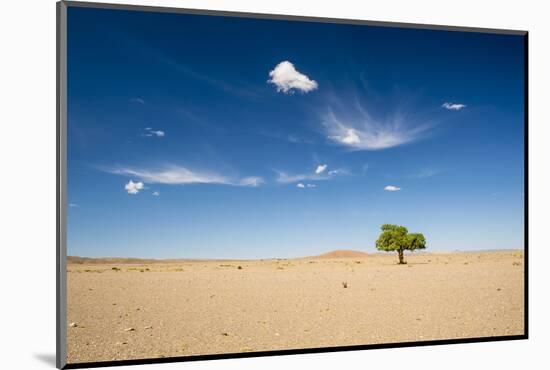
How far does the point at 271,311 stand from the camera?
21.0ft

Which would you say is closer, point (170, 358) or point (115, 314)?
point (170, 358)

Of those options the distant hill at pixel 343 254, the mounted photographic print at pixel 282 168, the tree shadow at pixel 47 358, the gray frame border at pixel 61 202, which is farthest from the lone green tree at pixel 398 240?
the tree shadow at pixel 47 358

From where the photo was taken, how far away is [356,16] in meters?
5.85

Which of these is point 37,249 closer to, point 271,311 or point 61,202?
point 61,202

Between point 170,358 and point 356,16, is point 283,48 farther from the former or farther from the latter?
point 170,358

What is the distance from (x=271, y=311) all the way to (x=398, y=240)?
2542 millimetres

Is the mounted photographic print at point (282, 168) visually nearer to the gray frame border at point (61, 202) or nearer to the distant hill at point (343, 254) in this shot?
the distant hill at point (343, 254)

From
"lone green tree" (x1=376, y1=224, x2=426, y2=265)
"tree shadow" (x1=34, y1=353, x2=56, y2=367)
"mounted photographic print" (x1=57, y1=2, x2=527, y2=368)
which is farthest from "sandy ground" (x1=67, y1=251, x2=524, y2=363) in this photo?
"lone green tree" (x1=376, y1=224, x2=426, y2=265)

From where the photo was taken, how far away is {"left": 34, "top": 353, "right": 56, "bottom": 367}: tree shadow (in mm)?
4969

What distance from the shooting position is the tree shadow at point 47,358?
4.97 meters

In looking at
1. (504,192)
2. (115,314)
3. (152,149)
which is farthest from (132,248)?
(504,192)

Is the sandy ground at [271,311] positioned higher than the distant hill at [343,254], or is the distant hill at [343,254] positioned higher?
the distant hill at [343,254]

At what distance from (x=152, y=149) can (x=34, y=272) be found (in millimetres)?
1900

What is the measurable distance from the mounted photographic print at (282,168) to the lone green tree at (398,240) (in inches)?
1.8
